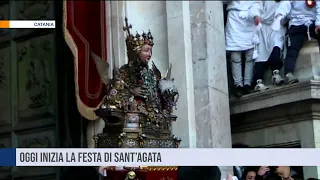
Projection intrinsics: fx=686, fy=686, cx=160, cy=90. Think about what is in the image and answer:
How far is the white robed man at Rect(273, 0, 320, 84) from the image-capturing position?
7879 mm

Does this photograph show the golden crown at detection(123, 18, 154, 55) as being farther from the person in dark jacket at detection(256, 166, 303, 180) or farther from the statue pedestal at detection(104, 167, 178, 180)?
the person in dark jacket at detection(256, 166, 303, 180)

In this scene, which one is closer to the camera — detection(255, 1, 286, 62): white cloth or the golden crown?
the golden crown

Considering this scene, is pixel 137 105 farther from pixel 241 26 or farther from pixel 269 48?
pixel 241 26

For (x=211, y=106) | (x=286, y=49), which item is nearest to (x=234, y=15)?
(x=286, y=49)

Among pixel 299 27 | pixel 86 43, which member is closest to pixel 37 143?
pixel 86 43

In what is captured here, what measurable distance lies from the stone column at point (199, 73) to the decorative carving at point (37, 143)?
1.70 meters

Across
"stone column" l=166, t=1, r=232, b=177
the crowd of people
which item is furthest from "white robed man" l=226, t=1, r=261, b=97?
"stone column" l=166, t=1, r=232, b=177

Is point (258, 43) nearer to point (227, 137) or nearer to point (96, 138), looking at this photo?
point (227, 137)

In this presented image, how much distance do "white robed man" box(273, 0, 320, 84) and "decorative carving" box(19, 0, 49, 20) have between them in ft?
9.67

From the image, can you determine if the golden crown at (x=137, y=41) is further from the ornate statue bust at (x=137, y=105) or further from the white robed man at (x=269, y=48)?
the white robed man at (x=269, y=48)

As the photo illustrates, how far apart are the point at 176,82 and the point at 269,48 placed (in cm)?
129

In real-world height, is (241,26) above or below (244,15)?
below

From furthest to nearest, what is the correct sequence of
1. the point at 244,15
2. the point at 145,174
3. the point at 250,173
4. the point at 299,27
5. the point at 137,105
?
the point at 244,15 < the point at 299,27 < the point at 250,173 < the point at 137,105 < the point at 145,174

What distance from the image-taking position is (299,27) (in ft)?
26.0
